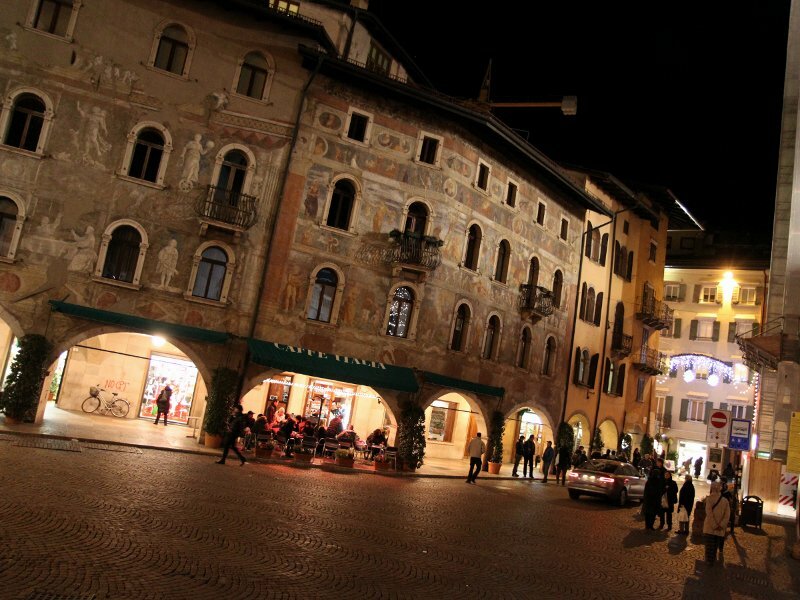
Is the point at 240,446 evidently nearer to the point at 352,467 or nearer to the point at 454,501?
the point at 352,467

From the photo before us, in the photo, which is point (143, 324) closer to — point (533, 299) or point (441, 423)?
point (441, 423)

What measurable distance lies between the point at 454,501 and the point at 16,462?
391 inches

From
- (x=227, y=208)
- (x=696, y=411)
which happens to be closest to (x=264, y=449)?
(x=227, y=208)

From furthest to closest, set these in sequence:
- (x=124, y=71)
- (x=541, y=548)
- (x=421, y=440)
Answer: (x=421, y=440)
(x=124, y=71)
(x=541, y=548)

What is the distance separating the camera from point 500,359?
30484mm

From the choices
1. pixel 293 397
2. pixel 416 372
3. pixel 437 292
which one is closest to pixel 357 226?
A: pixel 437 292

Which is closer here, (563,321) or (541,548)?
(541,548)

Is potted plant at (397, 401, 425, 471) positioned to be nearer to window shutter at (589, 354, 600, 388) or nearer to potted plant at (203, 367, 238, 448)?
potted plant at (203, 367, 238, 448)

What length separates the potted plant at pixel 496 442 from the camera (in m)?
29.0

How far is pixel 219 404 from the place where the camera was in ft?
72.6

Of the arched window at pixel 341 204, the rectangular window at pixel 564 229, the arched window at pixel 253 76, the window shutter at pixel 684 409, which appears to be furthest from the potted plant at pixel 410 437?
the window shutter at pixel 684 409

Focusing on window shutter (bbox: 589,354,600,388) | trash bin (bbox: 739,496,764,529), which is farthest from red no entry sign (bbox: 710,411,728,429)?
window shutter (bbox: 589,354,600,388)

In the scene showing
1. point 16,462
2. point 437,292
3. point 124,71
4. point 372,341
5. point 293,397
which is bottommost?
point 16,462

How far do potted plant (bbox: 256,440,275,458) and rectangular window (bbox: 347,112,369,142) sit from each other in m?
11.4
